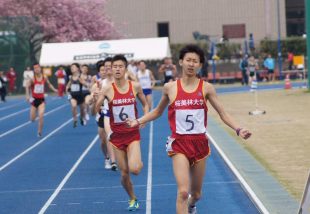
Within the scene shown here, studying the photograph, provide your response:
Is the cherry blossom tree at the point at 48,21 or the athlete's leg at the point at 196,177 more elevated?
the cherry blossom tree at the point at 48,21

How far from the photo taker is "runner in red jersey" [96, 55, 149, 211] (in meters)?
11.2

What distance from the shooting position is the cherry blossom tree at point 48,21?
5700 centimetres

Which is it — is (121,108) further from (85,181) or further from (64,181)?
(64,181)

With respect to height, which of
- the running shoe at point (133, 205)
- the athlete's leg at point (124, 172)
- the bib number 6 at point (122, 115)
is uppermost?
the bib number 6 at point (122, 115)

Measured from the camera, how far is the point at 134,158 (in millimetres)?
11172

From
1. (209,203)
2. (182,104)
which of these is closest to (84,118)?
(209,203)

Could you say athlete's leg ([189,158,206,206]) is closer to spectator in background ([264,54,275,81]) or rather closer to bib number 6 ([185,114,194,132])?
bib number 6 ([185,114,194,132])

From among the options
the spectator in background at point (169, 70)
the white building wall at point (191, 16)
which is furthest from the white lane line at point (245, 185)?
the white building wall at point (191, 16)

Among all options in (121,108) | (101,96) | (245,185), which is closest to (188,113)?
(121,108)

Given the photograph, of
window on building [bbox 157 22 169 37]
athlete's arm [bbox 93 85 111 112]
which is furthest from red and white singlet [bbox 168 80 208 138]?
window on building [bbox 157 22 169 37]

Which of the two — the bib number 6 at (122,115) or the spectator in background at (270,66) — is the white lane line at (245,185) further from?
the spectator in background at (270,66)

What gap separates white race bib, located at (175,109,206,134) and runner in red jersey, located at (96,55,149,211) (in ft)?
6.58

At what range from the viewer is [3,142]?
2200cm

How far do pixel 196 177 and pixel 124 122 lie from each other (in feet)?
8.17
